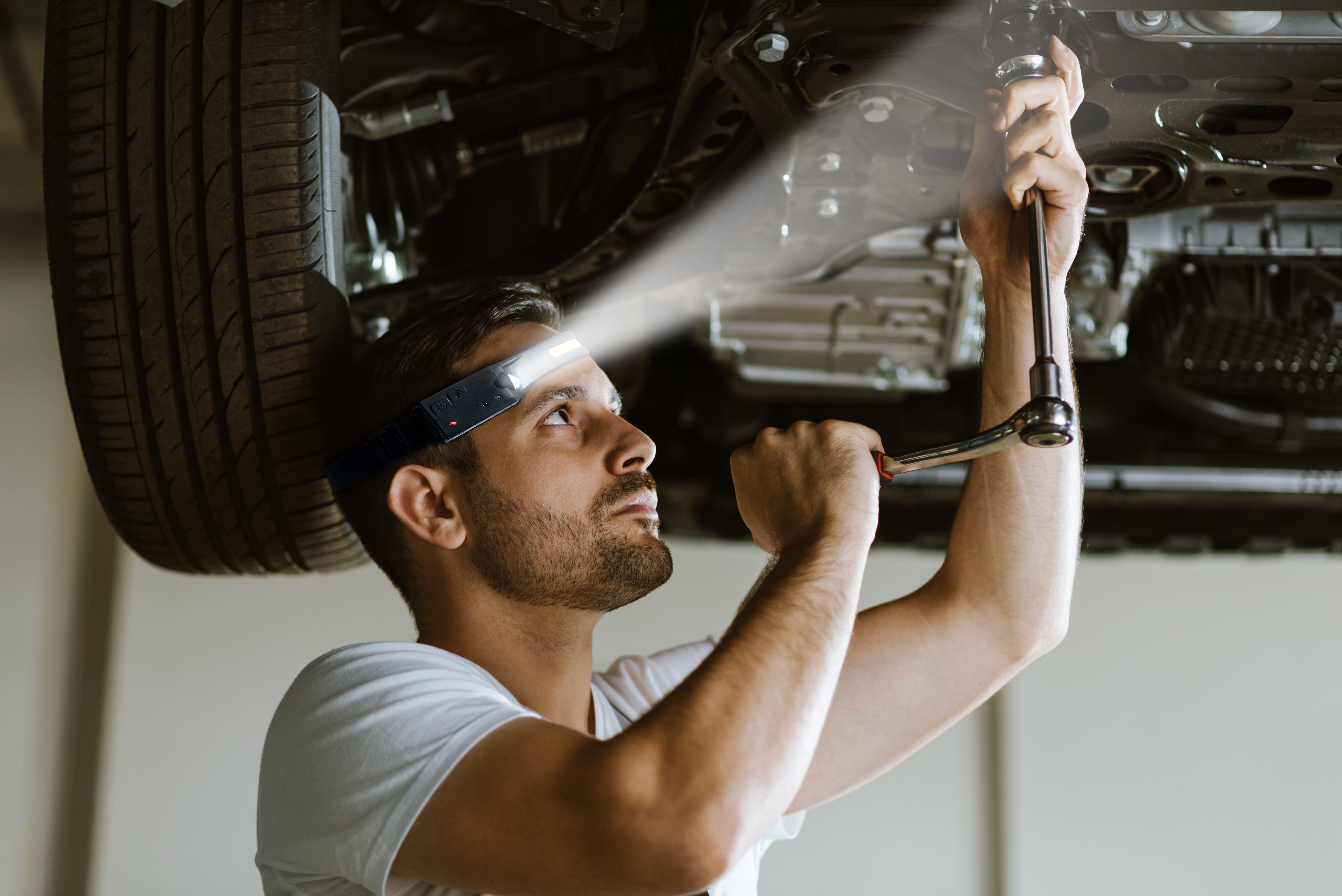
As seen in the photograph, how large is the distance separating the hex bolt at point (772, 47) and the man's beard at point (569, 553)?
0.35m

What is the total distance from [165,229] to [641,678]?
604 mm

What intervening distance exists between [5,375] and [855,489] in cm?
239

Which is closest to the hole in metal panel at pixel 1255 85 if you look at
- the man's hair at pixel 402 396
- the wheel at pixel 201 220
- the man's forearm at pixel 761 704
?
the man's forearm at pixel 761 704

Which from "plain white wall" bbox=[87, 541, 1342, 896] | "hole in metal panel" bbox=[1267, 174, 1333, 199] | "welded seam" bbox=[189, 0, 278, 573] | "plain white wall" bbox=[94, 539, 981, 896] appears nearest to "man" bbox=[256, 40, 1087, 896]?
"welded seam" bbox=[189, 0, 278, 573]

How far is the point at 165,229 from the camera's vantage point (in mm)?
914

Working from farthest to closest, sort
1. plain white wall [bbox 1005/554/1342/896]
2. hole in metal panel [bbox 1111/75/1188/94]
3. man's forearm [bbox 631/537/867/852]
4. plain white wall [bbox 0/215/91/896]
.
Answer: plain white wall [bbox 1005/554/1342/896]
plain white wall [bbox 0/215/91/896]
hole in metal panel [bbox 1111/75/1188/94]
man's forearm [bbox 631/537/867/852]

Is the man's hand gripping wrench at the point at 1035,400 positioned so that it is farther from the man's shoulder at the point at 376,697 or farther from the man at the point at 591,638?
the man's shoulder at the point at 376,697

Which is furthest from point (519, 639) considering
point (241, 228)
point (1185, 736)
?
point (1185, 736)

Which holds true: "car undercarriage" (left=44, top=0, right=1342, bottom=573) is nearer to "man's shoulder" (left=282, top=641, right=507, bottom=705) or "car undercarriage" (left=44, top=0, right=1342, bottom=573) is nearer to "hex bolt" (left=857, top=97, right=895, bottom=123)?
"hex bolt" (left=857, top=97, right=895, bottom=123)

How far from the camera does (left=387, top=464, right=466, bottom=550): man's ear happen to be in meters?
0.94

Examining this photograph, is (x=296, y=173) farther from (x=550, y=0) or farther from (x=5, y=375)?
(x=5, y=375)

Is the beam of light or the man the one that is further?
the beam of light

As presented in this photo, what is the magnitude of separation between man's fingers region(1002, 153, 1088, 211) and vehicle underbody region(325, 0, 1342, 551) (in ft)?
0.31

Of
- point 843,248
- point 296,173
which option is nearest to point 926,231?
point 843,248
